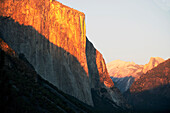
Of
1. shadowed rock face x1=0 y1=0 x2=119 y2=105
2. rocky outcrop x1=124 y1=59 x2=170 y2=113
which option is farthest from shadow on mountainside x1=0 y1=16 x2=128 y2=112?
rocky outcrop x1=124 y1=59 x2=170 y2=113

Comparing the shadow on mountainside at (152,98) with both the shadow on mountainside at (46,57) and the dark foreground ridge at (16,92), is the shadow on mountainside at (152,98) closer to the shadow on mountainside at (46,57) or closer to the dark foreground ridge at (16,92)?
the shadow on mountainside at (46,57)

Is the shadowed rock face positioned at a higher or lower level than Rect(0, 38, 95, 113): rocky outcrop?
higher

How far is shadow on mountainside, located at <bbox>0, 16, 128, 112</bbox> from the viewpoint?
55094 mm

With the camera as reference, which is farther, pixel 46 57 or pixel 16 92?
pixel 46 57

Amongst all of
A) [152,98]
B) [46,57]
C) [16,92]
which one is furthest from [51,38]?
[152,98]

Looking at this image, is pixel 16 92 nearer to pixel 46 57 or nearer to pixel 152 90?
pixel 46 57

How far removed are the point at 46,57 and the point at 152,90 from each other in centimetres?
13207

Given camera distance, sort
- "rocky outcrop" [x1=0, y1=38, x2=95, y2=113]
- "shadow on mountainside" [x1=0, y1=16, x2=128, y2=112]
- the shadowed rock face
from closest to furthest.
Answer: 1. "rocky outcrop" [x1=0, y1=38, x2=95, y2=113]
2. "shadow on mountainside" [x1=0, y1=16, x2=128, y2=112]
3. the shadowed rock face

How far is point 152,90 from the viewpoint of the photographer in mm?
178750

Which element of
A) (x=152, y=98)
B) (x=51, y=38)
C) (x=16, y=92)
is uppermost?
(x=51, y=38)

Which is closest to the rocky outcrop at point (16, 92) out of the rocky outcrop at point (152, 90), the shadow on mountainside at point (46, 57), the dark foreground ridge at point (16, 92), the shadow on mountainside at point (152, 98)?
the dark foreground ridge at point (16, 92)

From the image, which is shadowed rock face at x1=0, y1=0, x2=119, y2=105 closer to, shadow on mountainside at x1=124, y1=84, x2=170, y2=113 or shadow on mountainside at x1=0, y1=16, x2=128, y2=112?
shadow on mountainside at x1=0, y1=16, x2=128, y2=112

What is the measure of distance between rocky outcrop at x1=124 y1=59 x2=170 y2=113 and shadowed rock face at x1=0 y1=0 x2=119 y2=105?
318 ft

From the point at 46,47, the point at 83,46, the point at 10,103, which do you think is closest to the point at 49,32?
the point at 46,47
